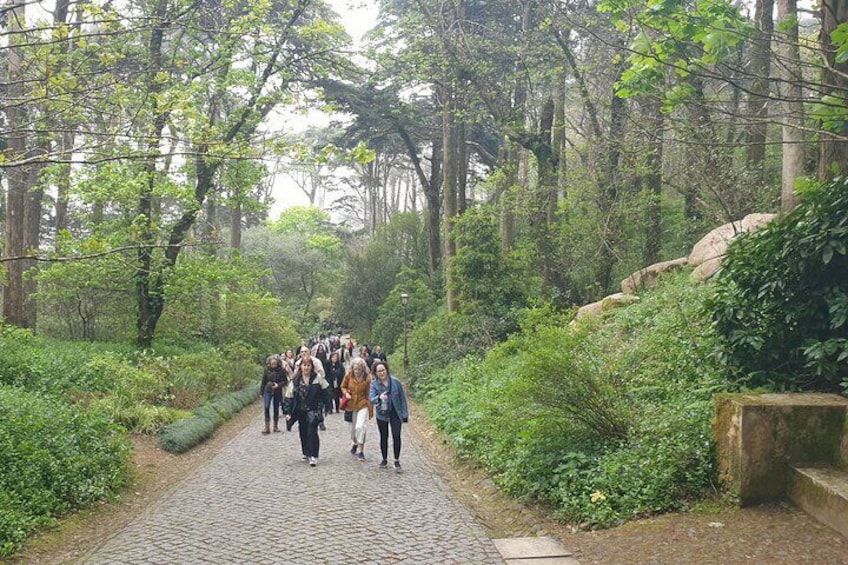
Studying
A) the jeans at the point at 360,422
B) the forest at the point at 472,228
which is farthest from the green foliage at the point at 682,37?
the jeans at the point at 360,422

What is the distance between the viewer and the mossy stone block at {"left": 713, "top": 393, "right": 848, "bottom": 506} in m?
5.83

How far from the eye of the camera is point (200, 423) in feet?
43.8

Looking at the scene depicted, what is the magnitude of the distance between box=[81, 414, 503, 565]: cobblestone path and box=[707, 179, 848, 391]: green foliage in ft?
11.5

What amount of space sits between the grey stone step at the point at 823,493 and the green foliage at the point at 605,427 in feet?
2.47

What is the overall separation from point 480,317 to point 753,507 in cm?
1483

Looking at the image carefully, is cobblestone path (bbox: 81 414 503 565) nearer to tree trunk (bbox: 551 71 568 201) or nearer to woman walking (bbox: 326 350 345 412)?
woman walking (bbox: 326 350 345 412)

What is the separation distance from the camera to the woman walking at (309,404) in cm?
1049

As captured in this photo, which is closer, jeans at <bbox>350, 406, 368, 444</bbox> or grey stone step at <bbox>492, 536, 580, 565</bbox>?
grey stone step at <bbox>492, 536, 580, 565</bbox>

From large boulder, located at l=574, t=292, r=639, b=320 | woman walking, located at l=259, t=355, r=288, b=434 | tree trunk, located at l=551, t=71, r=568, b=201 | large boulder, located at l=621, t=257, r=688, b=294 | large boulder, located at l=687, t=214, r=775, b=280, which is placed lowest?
woman walking, located at l=259, t=355, r=288, b=434

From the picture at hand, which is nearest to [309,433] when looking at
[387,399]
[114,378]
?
[387,399]

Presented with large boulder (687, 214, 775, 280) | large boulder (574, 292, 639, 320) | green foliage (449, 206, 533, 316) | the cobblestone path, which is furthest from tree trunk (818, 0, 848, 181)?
green foliage (449, 206, 533, 316)

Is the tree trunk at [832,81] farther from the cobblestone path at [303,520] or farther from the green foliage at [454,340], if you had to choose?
the green foliage at [454,340]

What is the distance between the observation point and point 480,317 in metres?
20.6

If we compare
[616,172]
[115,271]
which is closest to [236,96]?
[115,271]
